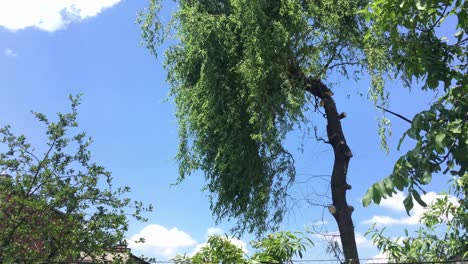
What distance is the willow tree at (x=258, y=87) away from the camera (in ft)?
35.4

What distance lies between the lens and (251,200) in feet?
38.1

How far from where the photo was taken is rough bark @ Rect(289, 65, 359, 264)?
416 inches

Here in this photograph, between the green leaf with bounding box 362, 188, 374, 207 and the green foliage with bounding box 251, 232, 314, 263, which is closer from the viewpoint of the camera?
the green leaf with bounding box 362, 188, 374, 207

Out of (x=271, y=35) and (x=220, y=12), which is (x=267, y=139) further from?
(x=220, y=12)

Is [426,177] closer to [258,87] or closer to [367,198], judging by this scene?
[367,198]

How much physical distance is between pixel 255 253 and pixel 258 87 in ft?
14.8

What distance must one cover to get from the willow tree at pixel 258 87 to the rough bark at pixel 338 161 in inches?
0.8

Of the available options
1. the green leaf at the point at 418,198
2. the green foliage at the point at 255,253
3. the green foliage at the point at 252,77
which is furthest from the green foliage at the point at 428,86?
the green foliage at the point at 252,77

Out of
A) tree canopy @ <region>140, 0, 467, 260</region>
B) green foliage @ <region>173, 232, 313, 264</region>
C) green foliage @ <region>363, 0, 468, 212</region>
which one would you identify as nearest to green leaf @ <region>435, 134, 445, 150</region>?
green foliage @ <region>363, 0, 468, 212</region>

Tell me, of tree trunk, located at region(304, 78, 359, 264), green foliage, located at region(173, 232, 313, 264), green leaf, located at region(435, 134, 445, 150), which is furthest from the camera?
tree trunk, located at region(304, 78, 359, 264)

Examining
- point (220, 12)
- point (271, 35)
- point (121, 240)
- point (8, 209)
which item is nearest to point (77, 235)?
point (121, 240)

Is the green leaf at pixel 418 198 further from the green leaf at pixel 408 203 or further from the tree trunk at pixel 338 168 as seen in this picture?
the tree trunk at pixel 338 168

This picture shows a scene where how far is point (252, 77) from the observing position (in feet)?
34.8

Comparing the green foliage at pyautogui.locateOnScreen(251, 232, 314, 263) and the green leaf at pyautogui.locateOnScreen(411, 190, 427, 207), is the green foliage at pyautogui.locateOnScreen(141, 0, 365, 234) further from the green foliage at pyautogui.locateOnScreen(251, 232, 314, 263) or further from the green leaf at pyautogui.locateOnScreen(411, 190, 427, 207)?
the green leaf at pyautogui.locateOnScreen(411, 190, 427, 207)
